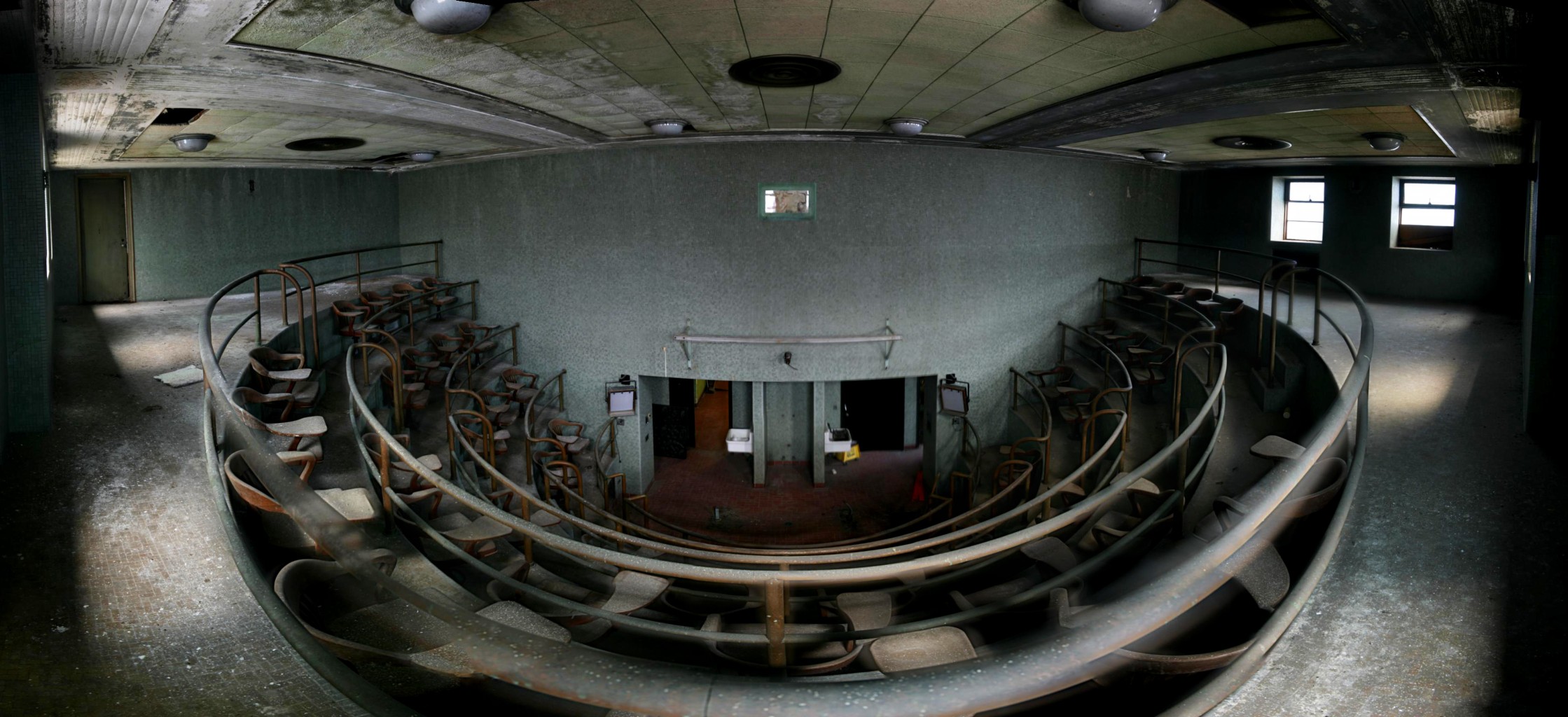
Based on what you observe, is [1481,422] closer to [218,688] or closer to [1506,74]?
[1506,74]

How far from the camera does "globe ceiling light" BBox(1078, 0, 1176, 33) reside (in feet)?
11.7

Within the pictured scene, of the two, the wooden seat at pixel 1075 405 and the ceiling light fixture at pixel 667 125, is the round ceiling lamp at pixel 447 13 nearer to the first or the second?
the ceiling light fixture at pixel 667 125

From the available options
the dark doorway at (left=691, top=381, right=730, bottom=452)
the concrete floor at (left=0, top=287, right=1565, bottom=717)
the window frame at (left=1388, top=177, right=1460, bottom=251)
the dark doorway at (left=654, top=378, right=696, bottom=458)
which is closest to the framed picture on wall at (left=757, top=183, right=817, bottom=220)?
the dark doorway at (left=654, top=378, right=696, bottom=458)

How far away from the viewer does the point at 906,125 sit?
8.12 m

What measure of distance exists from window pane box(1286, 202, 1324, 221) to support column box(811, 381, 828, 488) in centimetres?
848

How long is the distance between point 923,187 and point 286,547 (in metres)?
8.43

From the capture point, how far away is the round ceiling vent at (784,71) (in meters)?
5.38

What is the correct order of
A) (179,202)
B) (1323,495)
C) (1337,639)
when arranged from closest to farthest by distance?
(1337,639) → (1323,495) → (179,202)

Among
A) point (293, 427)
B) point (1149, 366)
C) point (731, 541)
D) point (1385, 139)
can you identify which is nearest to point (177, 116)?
point (293, 427)

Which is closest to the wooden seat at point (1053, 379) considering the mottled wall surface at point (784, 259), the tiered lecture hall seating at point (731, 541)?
the tiered lecture hall seating at point (731, 541)

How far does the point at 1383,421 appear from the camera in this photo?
412cm

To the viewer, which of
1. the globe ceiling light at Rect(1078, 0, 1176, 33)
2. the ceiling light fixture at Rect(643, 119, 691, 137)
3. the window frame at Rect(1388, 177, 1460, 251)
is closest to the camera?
the globe ceiling light at Rect(1078, 0, 1176, 33)

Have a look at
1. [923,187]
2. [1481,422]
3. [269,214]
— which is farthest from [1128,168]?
[269,214]

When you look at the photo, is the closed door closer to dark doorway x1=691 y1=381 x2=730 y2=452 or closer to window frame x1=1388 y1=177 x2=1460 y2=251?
dark doorway x1=691 y1=381 x2=730 y2=452
